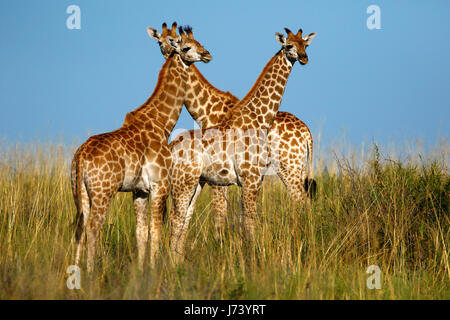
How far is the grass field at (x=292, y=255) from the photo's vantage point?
6.03 metres

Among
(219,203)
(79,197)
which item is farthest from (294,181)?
(79,197)

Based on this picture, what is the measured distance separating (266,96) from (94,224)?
3.70m

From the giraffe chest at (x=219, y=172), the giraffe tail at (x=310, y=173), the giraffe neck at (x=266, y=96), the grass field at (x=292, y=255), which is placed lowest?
the grass field at (x=292, y=255)

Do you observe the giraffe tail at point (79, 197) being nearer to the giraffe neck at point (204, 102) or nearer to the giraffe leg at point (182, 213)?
the giraffe leg at point (182, 213)

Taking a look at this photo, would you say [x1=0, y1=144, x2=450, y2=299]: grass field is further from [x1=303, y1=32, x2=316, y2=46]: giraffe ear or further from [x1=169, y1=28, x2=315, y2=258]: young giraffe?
[x1=303, y1=32, x2=316, y2=46]: giraffe ear

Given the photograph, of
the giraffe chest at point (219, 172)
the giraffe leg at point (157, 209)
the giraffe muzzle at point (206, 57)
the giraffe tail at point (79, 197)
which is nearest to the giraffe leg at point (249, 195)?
the giraffe chest at point (219, 172)

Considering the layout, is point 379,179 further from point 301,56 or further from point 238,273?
point 238,273

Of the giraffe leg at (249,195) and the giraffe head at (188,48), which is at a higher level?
the giraffe head at (188,48)

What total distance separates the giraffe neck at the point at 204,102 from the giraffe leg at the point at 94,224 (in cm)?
306

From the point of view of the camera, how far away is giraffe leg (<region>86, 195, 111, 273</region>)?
6.62 metres

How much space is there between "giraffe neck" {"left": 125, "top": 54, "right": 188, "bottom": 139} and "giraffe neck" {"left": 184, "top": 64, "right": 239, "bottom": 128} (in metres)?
1.18
